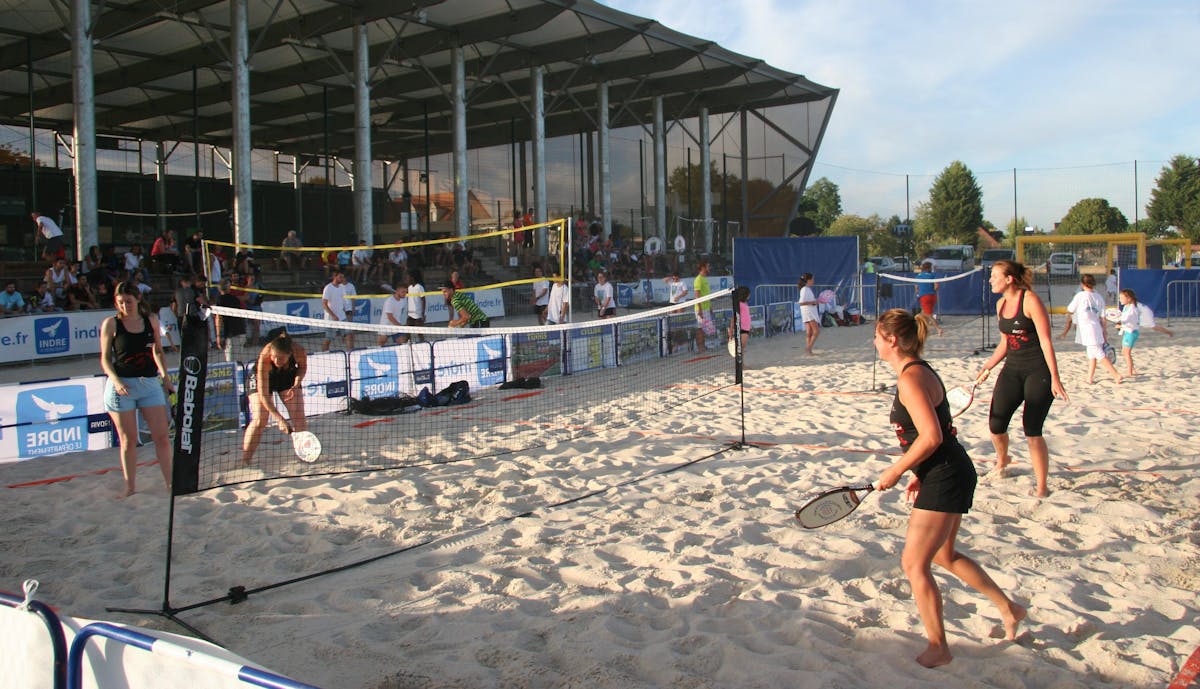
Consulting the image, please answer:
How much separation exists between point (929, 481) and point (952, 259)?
3664 centimetres

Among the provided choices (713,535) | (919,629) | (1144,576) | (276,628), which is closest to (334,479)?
(276,628)

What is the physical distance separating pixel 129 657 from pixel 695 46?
87.1ft

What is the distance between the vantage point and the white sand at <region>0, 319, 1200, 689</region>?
11.4 feet

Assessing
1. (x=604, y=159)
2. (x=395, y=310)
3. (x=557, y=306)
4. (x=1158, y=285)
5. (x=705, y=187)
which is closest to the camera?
(x=395, y=310)

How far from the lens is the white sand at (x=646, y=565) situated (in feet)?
11.4

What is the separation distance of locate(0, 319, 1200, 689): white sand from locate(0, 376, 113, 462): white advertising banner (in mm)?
270

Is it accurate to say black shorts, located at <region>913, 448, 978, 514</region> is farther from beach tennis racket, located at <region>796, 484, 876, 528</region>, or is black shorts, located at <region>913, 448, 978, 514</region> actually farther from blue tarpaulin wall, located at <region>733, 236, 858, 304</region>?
blue tarpaulin wall, located at <region>733, 236, 858, 304</region>

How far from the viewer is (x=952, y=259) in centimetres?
3684

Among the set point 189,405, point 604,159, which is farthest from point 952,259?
point 189,405

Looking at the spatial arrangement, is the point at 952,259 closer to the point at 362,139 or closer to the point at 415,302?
the point at 362,139

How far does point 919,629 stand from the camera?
147 inches

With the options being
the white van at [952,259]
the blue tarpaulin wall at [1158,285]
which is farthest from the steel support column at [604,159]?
the blue tarpaulin wall at [1158,285]

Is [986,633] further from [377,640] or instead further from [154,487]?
[154,487]

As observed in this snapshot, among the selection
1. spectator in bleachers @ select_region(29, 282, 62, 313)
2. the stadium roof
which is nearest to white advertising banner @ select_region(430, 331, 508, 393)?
spectator in bleachers @ select_region(29, 282, 62, 313)
